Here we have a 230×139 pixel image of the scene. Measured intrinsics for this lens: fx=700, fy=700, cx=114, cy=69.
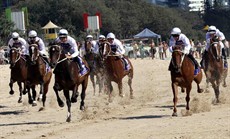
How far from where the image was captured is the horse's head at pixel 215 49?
71.4 feet

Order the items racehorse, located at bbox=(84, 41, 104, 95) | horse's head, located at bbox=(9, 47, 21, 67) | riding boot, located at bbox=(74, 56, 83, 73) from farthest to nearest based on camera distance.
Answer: racehorse, located at bbox=(84, 41, 104, 95)
horse's head, located at bbox=(9, 47, 21, 67)
riding boot, located at bbox=(74, 56, 83, 73)

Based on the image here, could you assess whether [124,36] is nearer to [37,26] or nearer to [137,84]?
[37,26]

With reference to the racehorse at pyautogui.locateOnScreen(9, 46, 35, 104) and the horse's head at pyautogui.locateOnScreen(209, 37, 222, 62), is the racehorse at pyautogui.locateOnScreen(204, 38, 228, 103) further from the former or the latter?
the racehorse at pyautogui.locateOnScreen(9, 46, 35, 104)

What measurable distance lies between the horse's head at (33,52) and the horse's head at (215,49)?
5.44m

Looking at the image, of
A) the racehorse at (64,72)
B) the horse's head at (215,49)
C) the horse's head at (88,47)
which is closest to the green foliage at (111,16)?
the horse's head at (88,47)

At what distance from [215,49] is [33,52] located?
5.61 m

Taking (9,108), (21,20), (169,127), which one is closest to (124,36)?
(21,20)

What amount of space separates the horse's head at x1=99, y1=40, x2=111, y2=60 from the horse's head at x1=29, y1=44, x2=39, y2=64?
8.90 feet

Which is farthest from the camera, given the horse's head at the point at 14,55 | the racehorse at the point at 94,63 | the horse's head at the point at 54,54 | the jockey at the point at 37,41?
the racehorse at the point at 94,63

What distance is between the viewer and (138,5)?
120m

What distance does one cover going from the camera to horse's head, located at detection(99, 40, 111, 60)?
23.3 m

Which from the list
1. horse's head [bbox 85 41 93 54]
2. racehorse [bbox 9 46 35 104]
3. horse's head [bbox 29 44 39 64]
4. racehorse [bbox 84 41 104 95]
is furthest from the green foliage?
horse's head [bbox 29 44 39 64]

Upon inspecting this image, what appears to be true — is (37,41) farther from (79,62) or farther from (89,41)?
(89,41)

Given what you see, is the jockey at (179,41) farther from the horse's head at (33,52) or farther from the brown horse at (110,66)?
the brown horse at (110,66)
